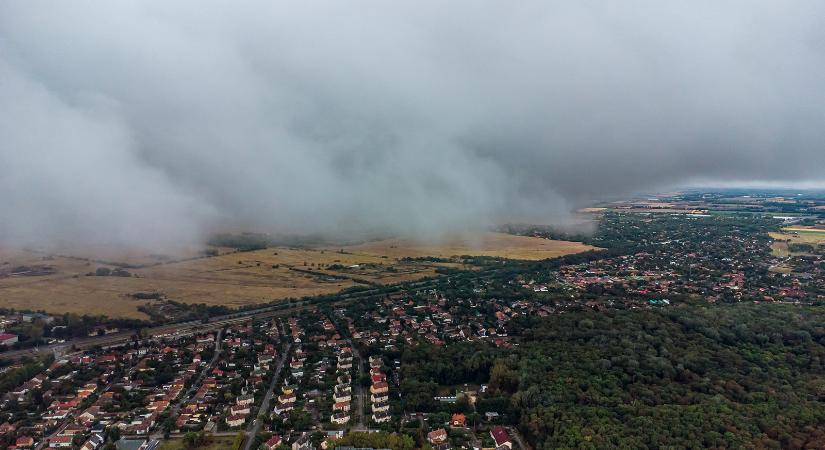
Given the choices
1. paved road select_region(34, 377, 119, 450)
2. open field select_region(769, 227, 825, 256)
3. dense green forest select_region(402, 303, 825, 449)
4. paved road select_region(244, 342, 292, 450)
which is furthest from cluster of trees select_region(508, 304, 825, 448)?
open field select_region(769, 227, 825, 256)

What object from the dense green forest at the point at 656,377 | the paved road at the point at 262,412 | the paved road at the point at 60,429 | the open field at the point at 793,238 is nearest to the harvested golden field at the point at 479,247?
the open field at the point at 793,238

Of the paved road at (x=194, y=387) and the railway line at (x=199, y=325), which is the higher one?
the railway line at (x=199, y=325)

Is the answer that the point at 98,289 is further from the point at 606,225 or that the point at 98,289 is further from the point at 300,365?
the point at 606,225

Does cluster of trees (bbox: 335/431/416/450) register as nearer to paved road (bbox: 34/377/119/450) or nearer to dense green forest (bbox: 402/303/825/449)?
dense green forest (bbox: 402/303/825/449)

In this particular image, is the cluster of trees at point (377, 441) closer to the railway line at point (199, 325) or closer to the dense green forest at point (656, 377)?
the dense green forest at point (656, 377)

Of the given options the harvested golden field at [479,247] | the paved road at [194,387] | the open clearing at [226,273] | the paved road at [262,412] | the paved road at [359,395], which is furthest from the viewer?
the harvested golden field at [479,247]

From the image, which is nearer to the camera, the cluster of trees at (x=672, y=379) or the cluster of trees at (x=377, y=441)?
the cluster of trees at (x=672, y=379)

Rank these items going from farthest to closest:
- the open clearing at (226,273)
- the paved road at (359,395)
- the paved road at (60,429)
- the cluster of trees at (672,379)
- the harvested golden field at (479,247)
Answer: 1. the harvested golden field at (479,247)
2. the open clearing at (226,273)
3. the paved road at (359,395)
4. the paved road at (60,429)
5. the cluster of trees at (672,379)
